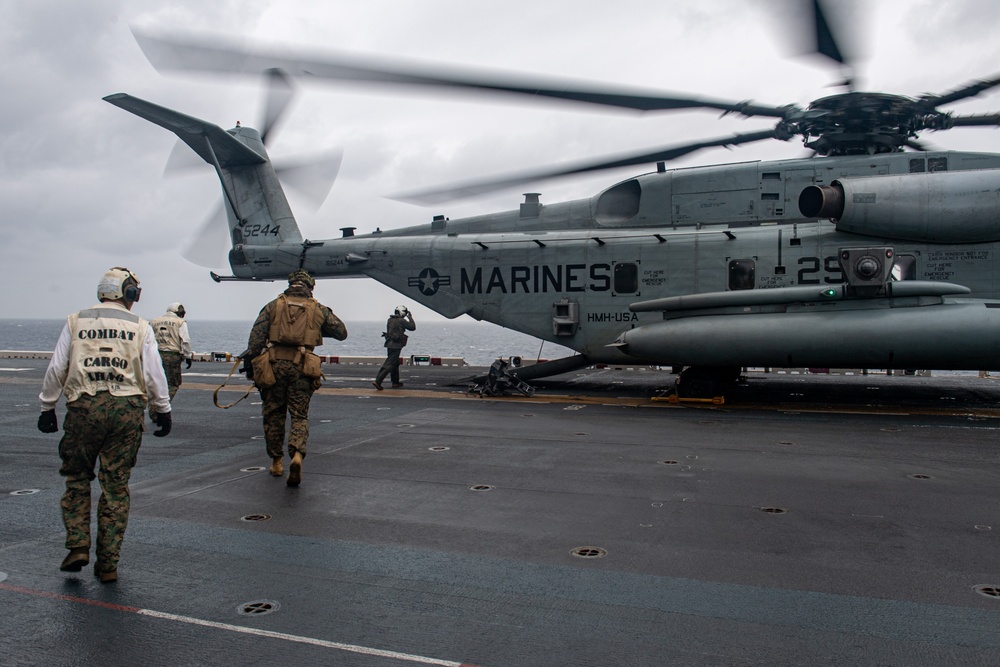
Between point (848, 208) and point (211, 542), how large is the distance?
10582 mm

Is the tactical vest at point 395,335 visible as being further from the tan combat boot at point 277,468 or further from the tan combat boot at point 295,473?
the tan combat boot at point 295,473

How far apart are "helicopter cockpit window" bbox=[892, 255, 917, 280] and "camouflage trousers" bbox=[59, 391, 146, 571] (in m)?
11.5

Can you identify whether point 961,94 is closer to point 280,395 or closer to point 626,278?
point 626,278

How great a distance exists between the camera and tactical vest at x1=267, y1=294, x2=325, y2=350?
662 cm

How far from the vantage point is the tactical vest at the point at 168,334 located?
10242 millimetres

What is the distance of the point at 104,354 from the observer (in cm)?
415

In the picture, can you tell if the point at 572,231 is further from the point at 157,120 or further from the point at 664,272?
the point at 157,120

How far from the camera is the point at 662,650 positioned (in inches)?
123

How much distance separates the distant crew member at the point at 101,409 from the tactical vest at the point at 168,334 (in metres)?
6.39

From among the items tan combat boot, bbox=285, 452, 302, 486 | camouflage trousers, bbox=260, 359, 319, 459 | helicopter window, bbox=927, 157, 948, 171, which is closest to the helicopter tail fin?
camouflage trousers, bbox=260, 359, 319, 459

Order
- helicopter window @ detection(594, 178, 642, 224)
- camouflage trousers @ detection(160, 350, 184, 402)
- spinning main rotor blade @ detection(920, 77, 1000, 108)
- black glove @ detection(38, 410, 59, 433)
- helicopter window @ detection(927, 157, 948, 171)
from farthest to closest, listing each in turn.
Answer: helicopter window @ detection(594, 178, 642, 224) < helicopter window @ detection(927, 157, 948, 171) < camouflage trousers @ detection(160, 350, 184, 402) < spinning main rotor blade @ detection(920, 77, 1000, 108) < black glove @ detection(38, 410, 59, 433)

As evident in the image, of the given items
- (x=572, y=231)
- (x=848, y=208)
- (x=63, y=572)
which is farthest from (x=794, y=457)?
(x=572, y=231)

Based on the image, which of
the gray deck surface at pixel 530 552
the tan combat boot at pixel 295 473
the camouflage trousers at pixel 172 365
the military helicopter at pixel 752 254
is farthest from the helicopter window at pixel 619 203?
the tan combat boot at pixel 295 473

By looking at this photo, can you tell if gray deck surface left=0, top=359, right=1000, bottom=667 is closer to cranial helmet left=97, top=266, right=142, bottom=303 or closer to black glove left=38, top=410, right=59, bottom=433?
black glove left=38, top=410, right=59, bottom=433
